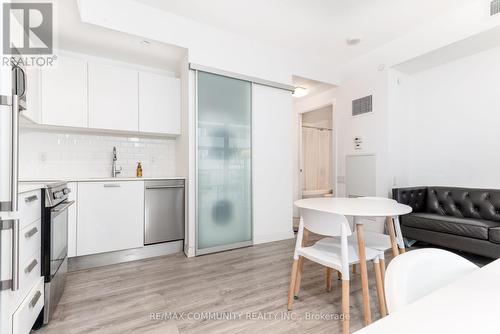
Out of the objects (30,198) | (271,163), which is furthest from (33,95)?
(271,163)

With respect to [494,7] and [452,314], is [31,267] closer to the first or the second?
[452,314]

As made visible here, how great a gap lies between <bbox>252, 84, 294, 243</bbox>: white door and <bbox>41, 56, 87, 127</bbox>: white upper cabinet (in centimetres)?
208

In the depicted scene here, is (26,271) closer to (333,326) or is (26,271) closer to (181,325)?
(181,325)

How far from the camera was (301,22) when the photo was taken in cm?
309

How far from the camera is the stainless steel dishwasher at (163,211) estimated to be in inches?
115

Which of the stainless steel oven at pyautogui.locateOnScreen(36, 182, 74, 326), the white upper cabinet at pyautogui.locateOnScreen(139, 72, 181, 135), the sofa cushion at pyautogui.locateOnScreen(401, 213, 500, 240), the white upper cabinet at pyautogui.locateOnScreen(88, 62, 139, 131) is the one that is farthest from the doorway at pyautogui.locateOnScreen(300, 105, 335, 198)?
the stainless steel oven at pyautogui.locateOnScreen(36, 182, 74, 326)

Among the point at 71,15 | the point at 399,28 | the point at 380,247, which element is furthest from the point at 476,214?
the point at 71,15

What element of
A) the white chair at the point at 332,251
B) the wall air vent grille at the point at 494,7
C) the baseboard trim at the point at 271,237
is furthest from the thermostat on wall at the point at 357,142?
the white chair at the point at 332,251

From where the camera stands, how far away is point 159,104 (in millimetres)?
3256

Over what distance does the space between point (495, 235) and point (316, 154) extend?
378 centimetres

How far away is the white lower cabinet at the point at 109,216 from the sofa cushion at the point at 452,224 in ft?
11.1

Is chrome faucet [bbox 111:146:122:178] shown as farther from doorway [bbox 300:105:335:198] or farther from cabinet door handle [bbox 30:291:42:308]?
doorway [bbox 300:105:335:198]

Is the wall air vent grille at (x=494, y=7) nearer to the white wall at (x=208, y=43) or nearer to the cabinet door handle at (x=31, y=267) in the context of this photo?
the white wall at (x=208, y=43)

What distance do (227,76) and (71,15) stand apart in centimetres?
171
